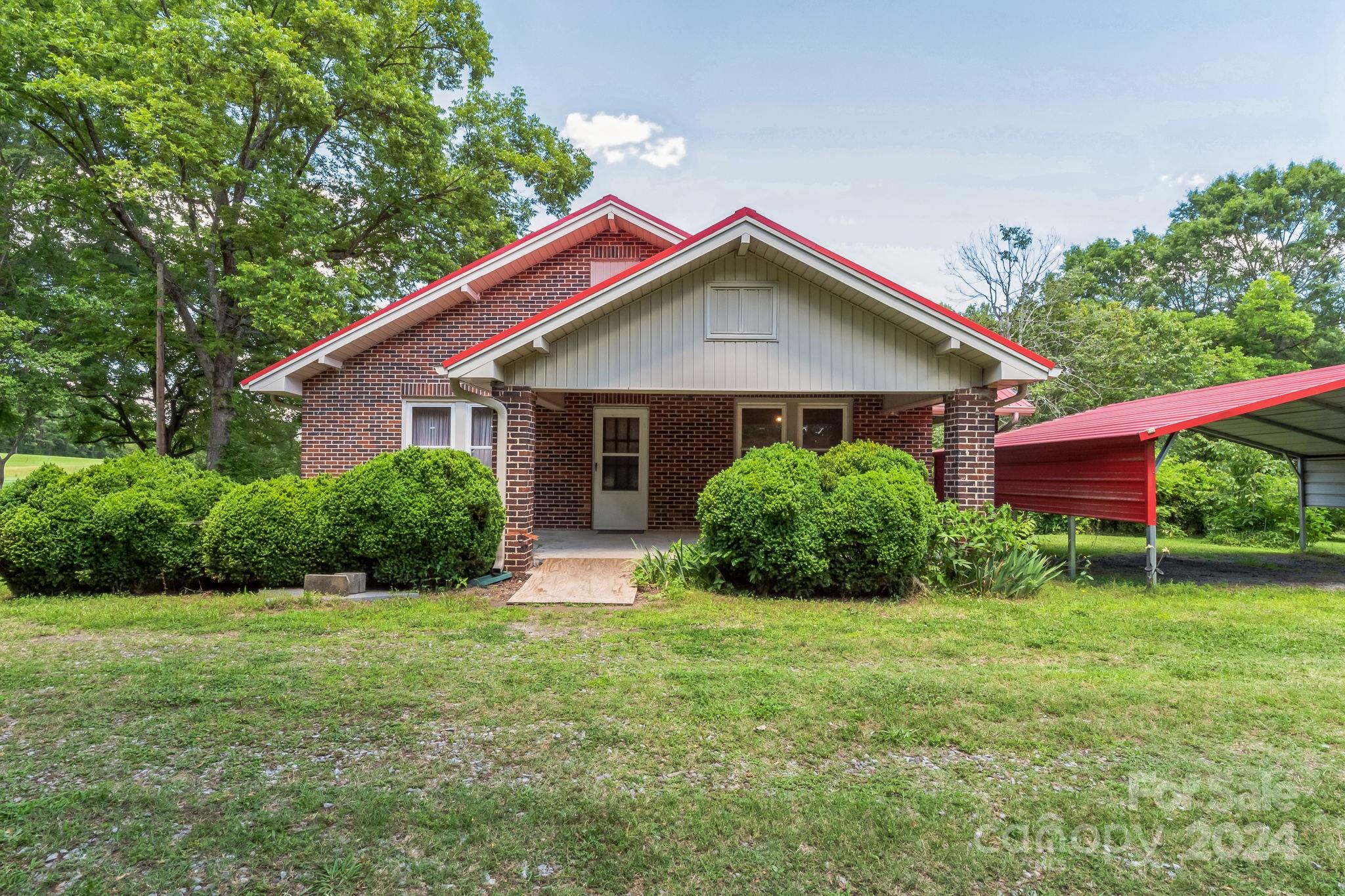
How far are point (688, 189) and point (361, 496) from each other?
13.3m

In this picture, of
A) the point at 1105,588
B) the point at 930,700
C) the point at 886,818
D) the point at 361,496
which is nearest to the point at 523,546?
the point at 361,496

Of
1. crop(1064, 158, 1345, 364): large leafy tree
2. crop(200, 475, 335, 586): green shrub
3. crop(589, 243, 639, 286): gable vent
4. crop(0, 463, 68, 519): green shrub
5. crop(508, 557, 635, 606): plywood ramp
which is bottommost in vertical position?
crop(508, 557, 635, 606): plywood ramp

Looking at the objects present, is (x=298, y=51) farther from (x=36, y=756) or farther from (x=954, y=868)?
(x=954, y=868)

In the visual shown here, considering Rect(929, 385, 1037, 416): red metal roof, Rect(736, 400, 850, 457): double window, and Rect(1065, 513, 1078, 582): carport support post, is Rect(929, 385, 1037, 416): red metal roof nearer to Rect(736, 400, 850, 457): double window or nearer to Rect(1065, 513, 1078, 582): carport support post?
Rect(736, 400, 850, 457): double window

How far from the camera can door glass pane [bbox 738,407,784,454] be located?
11688mm

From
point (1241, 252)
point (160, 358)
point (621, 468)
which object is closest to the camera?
point (621, 468)

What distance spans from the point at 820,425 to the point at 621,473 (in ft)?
13.5

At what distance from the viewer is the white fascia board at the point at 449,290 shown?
10.0 meters

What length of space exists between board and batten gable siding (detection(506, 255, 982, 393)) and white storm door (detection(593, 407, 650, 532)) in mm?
4034

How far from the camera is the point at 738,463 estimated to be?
23.6ft

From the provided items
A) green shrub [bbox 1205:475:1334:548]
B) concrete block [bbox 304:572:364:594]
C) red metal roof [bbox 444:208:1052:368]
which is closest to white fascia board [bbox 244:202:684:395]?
red metal roof [bbox 444:208:1052:368]

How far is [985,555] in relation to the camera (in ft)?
23.8

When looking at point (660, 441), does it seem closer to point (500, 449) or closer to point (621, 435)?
point (621, 435)

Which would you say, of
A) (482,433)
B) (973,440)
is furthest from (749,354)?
(482,433)
